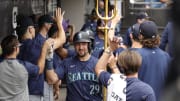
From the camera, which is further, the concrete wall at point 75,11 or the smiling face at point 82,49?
the concrete wall at point 75,11

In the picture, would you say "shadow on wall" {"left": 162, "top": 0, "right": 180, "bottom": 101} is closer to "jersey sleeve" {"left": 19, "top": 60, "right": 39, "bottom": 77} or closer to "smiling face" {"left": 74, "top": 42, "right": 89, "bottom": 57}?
"smiling face" {"left": 74, "top": 42, "right": 89, "bottom": 57}

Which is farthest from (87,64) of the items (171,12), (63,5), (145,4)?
(63,5)

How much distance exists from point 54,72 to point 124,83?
1.38 m

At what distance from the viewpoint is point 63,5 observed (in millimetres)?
10375

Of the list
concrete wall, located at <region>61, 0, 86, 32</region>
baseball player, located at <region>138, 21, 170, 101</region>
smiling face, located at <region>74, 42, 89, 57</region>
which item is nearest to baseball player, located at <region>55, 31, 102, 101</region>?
smiling face, located at <region>74, 42, 89, 57</region>

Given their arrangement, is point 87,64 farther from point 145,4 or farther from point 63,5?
point 63,5

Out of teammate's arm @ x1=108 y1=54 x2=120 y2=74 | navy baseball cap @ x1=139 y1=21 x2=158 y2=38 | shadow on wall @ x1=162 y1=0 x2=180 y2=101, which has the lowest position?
teammate's arm @ x1=108 y1=54 x2=120 y2=74

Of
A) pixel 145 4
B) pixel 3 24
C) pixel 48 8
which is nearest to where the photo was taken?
pixel 3 24

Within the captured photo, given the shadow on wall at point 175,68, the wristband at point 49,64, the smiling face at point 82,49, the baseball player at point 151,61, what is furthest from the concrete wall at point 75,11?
the shadow on wall at point 175,68

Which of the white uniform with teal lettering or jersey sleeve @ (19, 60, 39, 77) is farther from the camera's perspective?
jersey sleeve @ (19, 60, 39, 77)

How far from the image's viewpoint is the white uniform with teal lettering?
2.84 m

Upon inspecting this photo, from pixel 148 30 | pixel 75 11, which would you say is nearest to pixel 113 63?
pixel 148 30

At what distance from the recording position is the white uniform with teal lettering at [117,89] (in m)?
2.84

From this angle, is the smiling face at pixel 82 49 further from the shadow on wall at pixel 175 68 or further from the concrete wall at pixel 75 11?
the concrete wall at pixel 75 11
